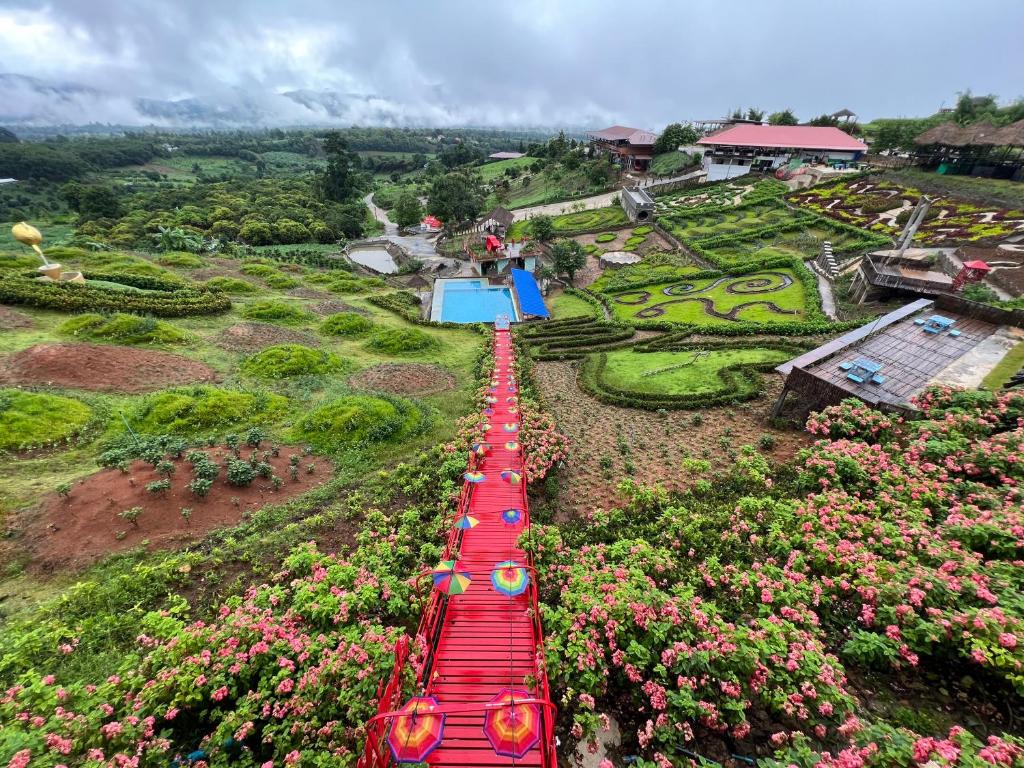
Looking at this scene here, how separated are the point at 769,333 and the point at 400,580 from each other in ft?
106

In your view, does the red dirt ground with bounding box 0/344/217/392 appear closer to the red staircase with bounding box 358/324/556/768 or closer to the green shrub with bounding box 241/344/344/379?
the green shrub with bounding box 241/344/344/379

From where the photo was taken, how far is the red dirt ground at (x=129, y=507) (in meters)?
13.6

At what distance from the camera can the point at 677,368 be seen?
28375 mm

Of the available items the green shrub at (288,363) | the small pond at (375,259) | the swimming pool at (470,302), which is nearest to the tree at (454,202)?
the small pond at (375,259)

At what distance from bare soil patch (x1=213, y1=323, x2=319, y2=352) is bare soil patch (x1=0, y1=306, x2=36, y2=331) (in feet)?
35.1

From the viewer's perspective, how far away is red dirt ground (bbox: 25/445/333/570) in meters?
13.6

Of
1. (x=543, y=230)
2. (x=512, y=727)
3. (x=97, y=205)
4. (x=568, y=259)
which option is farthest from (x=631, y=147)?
(x=97, y=205)

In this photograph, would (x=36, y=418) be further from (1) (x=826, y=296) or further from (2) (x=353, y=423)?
(1) (x=826, y=296)

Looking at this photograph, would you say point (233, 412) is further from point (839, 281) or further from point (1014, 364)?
point (839, 281)

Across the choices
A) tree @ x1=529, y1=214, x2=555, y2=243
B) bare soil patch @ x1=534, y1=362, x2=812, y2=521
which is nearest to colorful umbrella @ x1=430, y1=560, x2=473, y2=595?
bare soil patch @ x1=534, y1=362, x2=812, y2=521

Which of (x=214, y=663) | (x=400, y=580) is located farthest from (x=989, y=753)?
(x=214, y=663)

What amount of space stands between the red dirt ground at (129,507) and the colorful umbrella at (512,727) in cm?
1241

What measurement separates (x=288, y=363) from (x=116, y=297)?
1628cm

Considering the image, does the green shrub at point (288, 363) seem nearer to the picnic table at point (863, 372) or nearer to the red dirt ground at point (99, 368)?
the red dirt ground at point (99, 368)
